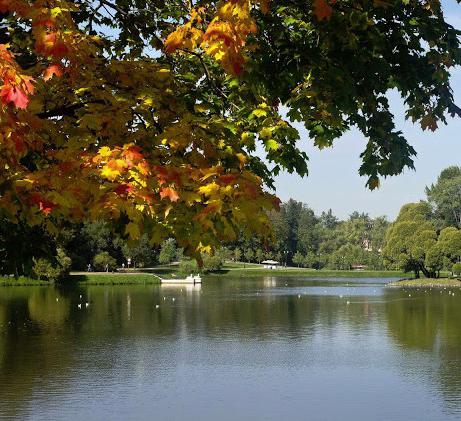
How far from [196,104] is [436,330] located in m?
41.2

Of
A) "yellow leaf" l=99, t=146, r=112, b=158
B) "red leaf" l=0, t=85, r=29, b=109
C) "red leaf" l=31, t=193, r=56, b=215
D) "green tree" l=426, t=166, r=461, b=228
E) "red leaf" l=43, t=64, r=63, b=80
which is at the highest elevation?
"green tree" l=426, t=166, r=461, b=228

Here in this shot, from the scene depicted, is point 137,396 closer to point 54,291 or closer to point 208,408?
point 208,408

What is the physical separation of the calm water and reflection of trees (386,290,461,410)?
0.08 m

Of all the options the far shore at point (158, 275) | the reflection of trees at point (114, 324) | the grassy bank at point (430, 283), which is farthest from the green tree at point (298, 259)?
the reflection of trees at point (114, 324)

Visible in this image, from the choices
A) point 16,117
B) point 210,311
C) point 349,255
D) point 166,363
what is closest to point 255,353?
point 166,363

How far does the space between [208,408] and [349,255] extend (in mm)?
135195

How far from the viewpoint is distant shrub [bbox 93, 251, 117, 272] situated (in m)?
105

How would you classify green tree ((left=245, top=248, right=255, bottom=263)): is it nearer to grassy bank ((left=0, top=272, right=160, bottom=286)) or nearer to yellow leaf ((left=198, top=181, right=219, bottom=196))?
grassy bank ((left=0, top=272, right=160, bottom=286))

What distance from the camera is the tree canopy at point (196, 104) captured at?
4699 mm

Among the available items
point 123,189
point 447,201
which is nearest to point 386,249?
point 447,201

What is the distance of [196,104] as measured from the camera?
21.6ft

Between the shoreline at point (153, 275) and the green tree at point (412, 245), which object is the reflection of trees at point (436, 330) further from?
the shoreline at point (153, 275)

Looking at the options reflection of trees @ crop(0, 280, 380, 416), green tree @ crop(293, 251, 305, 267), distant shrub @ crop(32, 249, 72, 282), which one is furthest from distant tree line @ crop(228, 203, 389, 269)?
reflection of trees @ crop(0, 280, 380, 416)

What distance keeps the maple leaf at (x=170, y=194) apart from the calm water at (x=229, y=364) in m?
19.5
